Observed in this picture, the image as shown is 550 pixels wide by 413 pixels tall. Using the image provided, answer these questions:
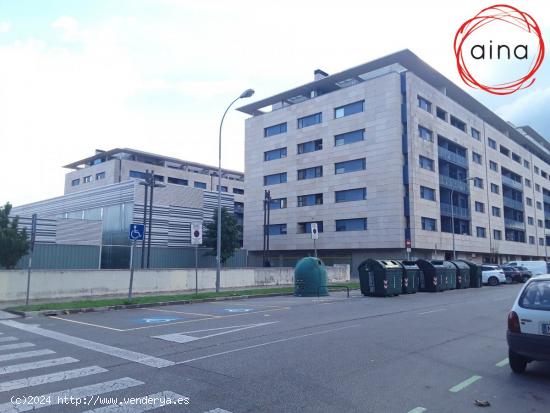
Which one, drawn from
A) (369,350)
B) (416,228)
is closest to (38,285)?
(369,350)

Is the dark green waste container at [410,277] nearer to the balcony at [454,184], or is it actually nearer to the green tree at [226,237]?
the green tree at [226,237]

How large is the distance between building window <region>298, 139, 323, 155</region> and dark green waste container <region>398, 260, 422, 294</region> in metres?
29.0

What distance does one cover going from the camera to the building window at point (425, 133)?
1930 inches

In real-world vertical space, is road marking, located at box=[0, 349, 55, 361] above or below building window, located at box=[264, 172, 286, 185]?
below

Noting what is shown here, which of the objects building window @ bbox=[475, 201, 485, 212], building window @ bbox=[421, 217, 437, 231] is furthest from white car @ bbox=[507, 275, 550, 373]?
building window @ bbox=[475, 201, 485, 212]

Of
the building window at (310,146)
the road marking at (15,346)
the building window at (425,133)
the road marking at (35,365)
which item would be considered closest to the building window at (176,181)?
the building window at (310,146)

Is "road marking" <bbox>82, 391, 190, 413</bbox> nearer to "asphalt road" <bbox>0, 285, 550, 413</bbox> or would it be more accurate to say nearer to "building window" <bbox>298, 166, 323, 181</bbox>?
"asphalt road" <bbox>0, 285, 550, 413</bbox>

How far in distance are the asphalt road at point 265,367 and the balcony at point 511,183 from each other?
6125 centimetres

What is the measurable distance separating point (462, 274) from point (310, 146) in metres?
28.0

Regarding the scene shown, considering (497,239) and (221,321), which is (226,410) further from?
(497,239)

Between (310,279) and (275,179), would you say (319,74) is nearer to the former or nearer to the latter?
(275,179)

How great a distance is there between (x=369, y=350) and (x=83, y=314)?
9883mm

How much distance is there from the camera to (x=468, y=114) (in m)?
58.7

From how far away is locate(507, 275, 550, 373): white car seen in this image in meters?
6.19
